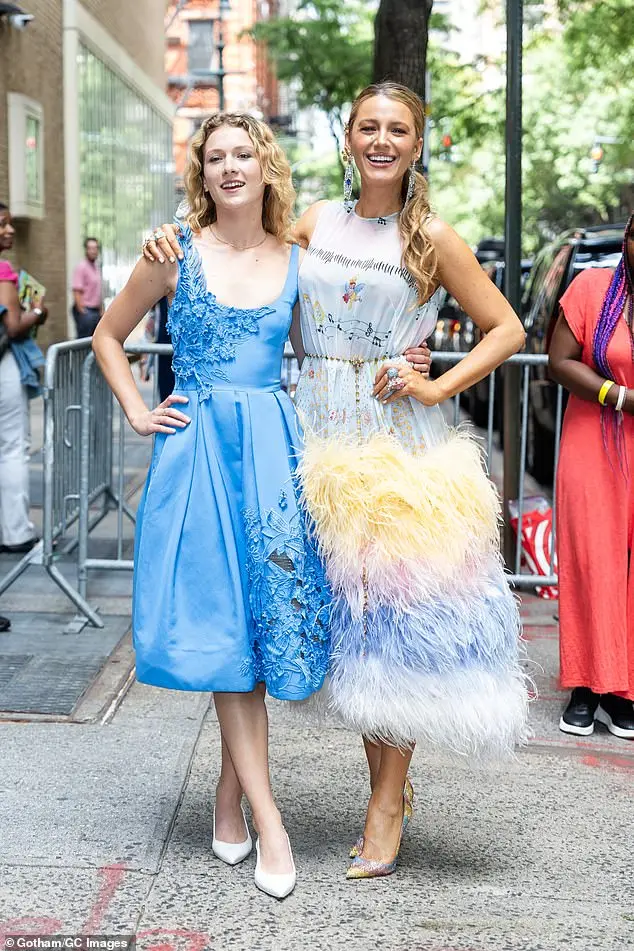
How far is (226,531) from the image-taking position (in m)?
3.45

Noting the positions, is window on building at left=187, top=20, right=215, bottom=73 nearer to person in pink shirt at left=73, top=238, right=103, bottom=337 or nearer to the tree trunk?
person in pink shirt at left=73, top=238, right=103, bottom=337

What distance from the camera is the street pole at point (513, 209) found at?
7.12 meters

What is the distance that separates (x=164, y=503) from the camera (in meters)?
3.50

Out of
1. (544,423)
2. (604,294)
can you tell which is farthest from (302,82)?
(604,294)

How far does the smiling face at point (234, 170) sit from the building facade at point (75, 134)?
13300 millimetres

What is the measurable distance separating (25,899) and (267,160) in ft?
6.81

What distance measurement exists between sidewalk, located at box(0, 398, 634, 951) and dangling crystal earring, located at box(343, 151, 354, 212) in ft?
6.17

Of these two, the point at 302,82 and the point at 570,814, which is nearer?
the point at 570,814

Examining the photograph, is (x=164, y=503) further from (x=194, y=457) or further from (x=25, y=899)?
(x=25, y=899)

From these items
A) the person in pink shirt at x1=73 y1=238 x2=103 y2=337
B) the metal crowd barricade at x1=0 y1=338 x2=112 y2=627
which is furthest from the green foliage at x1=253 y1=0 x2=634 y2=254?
the person in pink shirt at x1=73 y1=238 x2=103 y2=337

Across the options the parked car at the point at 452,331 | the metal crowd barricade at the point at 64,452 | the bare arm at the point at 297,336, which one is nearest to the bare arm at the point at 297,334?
the bare arm at the point at 297,336

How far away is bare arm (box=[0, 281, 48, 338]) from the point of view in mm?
7449

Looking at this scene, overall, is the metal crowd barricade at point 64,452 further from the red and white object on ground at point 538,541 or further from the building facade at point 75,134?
the building facade at point 75,134

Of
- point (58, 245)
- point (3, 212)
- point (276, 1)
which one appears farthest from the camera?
point (276, 1)
